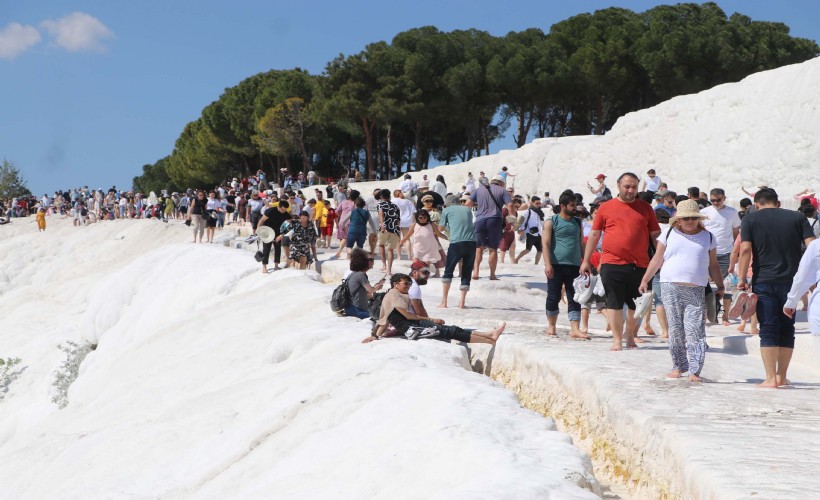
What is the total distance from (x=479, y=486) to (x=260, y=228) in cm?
1360

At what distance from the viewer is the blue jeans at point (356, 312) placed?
1246 centimetres

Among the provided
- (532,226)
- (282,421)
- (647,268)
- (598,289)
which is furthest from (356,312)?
(532,226)

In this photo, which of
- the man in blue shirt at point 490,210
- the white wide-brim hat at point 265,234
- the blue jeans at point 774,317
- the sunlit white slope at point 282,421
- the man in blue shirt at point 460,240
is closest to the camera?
the sunlit white slope at point 282,421

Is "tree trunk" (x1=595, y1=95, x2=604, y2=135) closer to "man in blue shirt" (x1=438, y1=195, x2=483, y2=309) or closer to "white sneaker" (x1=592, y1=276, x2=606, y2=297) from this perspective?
"man in blue shirt" (x1=438, y1=195, x2=483, y2=309)

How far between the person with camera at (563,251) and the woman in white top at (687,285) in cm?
237

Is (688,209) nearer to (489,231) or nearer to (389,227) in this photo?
(489,231)

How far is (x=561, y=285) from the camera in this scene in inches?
406

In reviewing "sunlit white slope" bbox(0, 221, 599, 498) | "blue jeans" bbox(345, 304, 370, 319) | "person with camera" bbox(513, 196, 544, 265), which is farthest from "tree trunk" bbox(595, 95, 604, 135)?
"blue jeans" bbox(345, 304, 370, 319)

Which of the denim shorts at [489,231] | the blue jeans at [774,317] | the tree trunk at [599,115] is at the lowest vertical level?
the blue jeans at [774,317]

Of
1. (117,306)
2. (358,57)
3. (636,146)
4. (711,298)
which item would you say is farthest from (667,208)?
(358,57)

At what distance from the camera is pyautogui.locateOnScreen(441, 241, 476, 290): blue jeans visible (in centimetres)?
1309

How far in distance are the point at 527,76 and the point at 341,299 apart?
40.0 meters

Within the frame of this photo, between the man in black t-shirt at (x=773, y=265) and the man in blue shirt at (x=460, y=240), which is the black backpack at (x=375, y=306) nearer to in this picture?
the man in blue shirt at (x=460, y=240)

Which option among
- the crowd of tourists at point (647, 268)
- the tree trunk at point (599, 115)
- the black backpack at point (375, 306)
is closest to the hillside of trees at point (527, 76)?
the tree trunk at point (599, 115)
